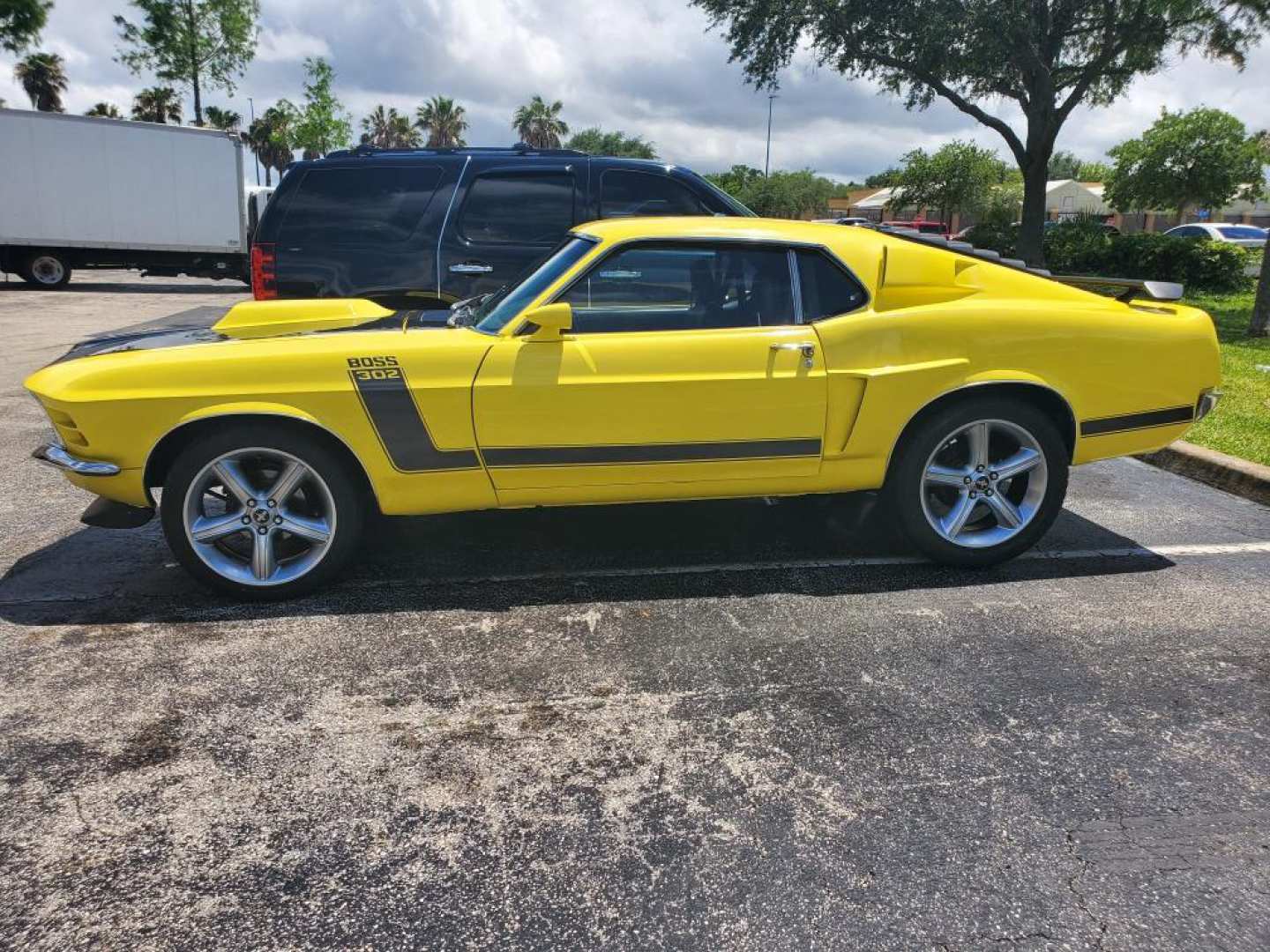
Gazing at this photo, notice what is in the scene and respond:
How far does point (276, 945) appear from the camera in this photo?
1.95 meters

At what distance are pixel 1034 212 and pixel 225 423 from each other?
20512 mm

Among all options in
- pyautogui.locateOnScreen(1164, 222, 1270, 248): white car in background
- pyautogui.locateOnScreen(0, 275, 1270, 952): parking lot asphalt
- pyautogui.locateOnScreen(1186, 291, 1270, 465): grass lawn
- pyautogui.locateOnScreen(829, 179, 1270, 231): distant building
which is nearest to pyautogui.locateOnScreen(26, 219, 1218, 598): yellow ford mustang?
pyautogui.locateOnScreen(0, 275, 1270, 952): parking lot asphalt

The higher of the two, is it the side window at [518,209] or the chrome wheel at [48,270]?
the side window at [518,209]

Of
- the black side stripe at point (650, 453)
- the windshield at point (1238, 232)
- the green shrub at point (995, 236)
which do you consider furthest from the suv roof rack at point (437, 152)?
the windshield at point (1238, 232)

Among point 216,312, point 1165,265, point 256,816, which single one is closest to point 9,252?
point 216,312

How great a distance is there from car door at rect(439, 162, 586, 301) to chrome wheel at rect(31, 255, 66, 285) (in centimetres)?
1872

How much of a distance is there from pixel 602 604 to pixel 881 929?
1.92m

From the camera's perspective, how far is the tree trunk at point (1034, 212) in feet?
65.4

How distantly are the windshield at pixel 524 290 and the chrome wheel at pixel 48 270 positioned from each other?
20667mm

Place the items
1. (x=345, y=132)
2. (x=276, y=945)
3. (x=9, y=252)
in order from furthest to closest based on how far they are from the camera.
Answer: (x=345, y=132)
(x=9, y=252)
(x=276, y=945)

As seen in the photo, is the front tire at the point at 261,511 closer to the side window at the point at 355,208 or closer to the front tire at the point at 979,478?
the front tire at the point at 979,478

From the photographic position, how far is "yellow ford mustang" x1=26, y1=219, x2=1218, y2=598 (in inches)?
140

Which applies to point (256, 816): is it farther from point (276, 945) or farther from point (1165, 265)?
point (1165, 265)

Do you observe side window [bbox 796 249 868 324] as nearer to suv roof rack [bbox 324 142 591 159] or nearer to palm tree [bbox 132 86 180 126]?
suv roof rack [bbox 324 142 591 159]
